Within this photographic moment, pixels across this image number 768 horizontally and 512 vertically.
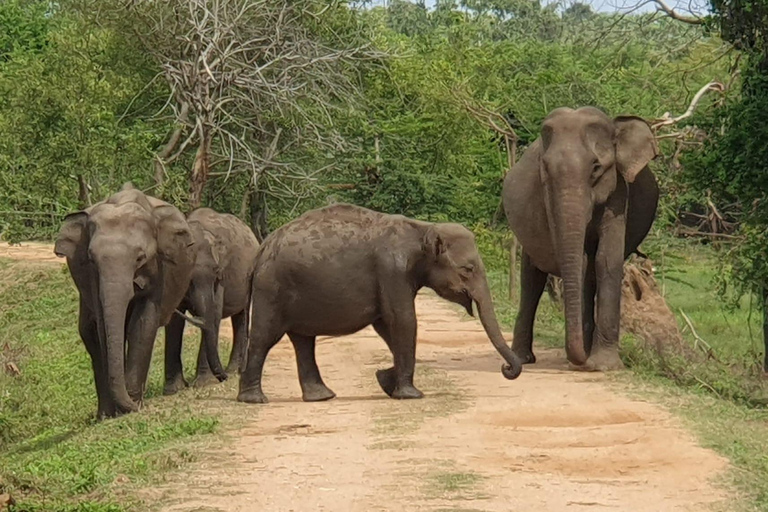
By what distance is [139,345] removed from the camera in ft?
41.3

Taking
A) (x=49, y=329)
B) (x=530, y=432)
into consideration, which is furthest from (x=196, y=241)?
(x=49, y=329)

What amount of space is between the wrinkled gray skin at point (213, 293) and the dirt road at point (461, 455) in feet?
→ 3.58

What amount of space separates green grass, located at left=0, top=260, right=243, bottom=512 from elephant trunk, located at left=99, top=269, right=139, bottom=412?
23 cm

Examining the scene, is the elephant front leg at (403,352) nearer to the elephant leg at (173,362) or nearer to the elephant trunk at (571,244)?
the elephant trunk at (571,244)

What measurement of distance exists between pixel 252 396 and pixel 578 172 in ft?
12.7

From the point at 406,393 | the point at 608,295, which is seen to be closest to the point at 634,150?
the point at 608,295

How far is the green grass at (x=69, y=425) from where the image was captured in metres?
8.71

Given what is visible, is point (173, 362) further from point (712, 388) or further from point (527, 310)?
point (712, 388)

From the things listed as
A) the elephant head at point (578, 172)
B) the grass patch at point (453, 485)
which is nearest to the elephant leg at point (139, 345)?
the elephant head at point (578, 172)

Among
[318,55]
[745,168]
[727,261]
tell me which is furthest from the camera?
[318,55]

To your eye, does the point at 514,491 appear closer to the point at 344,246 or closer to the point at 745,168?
the point at 344,246

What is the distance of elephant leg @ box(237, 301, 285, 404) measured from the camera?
1257 cm

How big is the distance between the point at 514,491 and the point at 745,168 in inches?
340

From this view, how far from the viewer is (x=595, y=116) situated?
48.4ft
